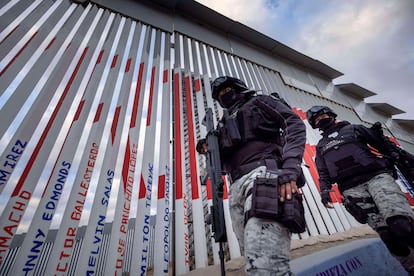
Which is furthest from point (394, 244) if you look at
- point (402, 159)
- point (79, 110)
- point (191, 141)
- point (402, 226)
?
point (79, 110)

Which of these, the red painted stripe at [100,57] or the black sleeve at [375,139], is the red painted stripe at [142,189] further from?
the black sleeve at [375,139]

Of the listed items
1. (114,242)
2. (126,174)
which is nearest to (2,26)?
(126,174)

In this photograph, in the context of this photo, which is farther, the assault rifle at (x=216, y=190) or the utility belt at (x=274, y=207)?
the assault rifle at (x=216, y=190)

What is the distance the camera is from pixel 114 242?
1645 mm

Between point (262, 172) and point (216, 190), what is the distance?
0.33 m

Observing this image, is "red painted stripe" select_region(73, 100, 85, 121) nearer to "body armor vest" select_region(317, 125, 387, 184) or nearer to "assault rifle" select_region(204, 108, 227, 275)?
"assault rifle" select_region(204, 108, 227, 275)

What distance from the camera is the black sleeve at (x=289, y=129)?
0.92 m

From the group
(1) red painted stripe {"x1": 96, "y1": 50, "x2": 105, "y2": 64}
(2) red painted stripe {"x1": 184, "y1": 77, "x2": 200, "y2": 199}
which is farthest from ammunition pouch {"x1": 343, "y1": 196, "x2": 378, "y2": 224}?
(1) red painted stripe {"x1": 96, "y1": 50, "x2": 105, "y2": 64}

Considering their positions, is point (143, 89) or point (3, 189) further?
point (143, 89)

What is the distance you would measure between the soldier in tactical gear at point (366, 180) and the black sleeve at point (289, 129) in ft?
3.70

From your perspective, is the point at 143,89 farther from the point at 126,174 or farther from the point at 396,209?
the point at 396,209

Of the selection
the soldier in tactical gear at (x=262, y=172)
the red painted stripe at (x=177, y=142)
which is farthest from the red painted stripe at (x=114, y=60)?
the soldier in tactical gear at (x=262, y=172)

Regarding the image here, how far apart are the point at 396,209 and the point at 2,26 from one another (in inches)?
161

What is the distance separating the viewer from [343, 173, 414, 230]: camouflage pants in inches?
54.4
